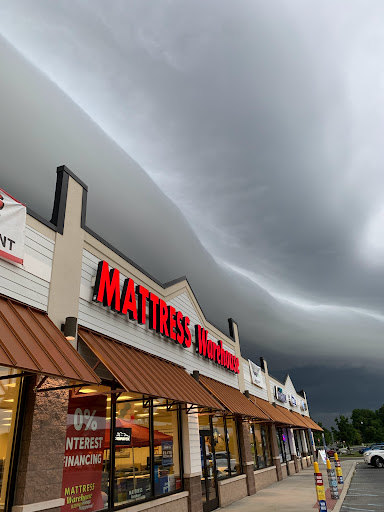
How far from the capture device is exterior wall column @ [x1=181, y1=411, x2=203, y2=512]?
40.1 ft

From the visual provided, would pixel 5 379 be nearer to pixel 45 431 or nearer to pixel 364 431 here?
pixel 45 431

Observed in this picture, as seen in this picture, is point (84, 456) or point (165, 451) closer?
point (84, 456)

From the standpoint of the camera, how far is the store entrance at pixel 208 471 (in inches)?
538

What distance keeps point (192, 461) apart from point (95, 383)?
7.48m

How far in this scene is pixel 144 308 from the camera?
1191 cm

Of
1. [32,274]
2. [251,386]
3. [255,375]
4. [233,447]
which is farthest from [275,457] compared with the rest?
[32,274]

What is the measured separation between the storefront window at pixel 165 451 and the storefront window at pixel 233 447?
588 centimetres

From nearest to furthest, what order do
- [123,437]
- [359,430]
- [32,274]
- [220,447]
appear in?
[32,274]
[123,437]
[220,447]
[359,430]

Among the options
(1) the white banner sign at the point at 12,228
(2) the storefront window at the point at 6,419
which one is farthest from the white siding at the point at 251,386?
(1) the white banner sign at the point at 12,228

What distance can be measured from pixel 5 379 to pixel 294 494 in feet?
51.4

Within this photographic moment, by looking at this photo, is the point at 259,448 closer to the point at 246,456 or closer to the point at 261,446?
the point at 261,446

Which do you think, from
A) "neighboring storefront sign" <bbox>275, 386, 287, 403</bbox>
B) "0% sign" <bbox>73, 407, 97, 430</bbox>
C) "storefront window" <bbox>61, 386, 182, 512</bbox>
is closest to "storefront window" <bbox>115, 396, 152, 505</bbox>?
"storefront window" <bbox>61, 386, 182, 512</bbox>

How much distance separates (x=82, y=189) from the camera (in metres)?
10.3

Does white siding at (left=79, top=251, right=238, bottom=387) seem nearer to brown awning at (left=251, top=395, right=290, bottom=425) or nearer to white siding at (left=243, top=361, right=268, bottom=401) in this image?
white siding at (left=243, top=361, right=268, bottom=401)
